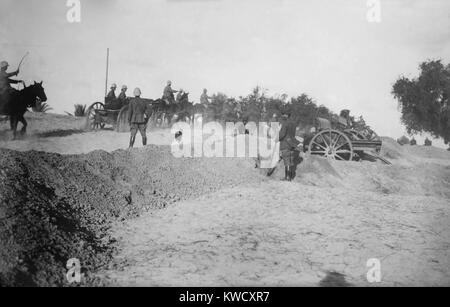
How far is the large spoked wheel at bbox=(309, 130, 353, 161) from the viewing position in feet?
39.5

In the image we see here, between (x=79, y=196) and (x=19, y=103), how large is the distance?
6.79 metres

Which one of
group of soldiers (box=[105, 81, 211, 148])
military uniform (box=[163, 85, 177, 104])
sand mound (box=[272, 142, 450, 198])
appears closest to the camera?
group of soldiers (box=[105, 81, 211, 148])

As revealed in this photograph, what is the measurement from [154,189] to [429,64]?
27802mm

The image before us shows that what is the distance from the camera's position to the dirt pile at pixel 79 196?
401 cm

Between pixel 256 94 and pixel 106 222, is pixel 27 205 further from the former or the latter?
pixel 256 94

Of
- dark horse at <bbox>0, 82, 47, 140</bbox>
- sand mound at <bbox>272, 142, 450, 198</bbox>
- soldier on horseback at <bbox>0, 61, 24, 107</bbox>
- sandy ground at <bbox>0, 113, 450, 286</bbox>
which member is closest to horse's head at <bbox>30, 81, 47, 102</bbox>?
dark horse at <bbox>0, 82, 47, 140</bbox>

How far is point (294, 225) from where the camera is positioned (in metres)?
6.05

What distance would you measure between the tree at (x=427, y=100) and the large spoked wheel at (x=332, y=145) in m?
18.5

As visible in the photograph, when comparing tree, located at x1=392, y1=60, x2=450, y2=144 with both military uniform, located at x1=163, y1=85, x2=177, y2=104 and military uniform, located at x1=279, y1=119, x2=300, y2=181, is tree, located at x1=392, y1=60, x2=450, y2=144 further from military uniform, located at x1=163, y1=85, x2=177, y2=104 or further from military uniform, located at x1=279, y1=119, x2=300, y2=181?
military uniform, located at x1=279, y1=119, x2=300, y2=181

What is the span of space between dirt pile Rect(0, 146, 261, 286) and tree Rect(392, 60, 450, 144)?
22.7 meters

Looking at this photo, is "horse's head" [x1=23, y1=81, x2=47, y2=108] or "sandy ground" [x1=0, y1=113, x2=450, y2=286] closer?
"sandy ground" [x1=0, y1=113, x2=450, y2=286]

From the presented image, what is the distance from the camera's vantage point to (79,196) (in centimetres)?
633

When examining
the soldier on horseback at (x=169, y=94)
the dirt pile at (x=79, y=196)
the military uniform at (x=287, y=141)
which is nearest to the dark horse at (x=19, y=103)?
the dirt pile at (x=79, y=196)
